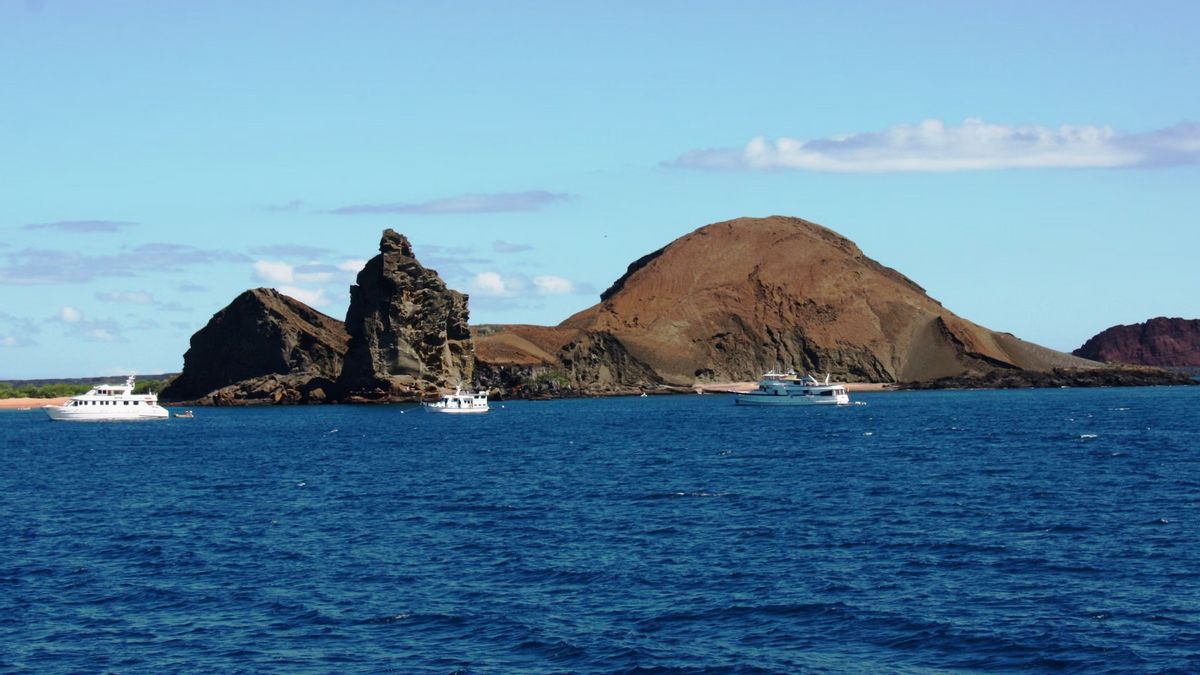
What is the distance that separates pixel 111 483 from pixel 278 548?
108 feet

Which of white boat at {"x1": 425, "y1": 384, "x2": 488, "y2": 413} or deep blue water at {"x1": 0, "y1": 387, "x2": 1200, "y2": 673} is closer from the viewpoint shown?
deep blue water at {"x1": 0, "y1": 387, "x2": 1200, "y2": 673}

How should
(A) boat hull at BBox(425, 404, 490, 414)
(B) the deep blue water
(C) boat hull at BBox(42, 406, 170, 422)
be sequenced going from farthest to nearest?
(A) boat hull at BBox(425, 404, 490, 414), (C) boat hull at BBox(42, 406, 170, 422), (B) the deep blue water

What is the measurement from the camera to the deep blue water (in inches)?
1398

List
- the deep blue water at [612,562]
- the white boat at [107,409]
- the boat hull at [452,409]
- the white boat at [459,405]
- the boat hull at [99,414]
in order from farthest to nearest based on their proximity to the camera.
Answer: the white boat at [459,405] < the boat hull at [452,409] < the white boat at [107,409] < the boat hull at [99,414] < the deep blue water at [612,562]

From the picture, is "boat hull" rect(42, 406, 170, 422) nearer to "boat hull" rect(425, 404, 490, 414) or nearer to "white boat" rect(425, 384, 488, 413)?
"boat hull" rect(425, 404, 490, 414)

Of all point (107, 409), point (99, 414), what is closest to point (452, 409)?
point (107, 409)

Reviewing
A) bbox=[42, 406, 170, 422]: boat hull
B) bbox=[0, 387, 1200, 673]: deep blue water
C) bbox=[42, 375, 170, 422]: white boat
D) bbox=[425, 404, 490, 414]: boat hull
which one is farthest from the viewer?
bbox=[425, 404, 490, 414]: boat hull

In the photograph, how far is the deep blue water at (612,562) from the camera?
1398 inches

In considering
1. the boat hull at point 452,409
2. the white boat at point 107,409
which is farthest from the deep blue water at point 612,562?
the boat hull at point 452,409

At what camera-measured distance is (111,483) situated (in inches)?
3177

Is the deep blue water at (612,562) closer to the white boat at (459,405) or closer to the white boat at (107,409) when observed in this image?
the white boat at (107,409)

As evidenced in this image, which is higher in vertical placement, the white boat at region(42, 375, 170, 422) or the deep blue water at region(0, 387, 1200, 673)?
the white boat at region(42, 375, 170, 422)

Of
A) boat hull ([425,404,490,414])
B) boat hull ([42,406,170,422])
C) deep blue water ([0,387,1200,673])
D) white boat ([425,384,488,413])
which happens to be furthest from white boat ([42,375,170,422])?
deep blue water ([0,387,1200,673])

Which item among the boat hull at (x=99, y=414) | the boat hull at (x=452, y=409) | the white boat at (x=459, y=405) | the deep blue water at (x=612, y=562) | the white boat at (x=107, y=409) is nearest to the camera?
the deep blue water at (x=612, y=562)
